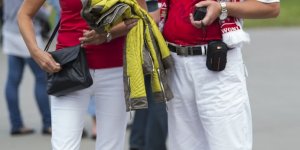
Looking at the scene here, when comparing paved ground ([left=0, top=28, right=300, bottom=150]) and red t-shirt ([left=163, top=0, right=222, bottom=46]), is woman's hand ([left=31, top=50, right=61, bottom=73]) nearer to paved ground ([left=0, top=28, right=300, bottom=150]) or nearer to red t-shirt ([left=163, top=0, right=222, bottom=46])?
red t-shirt ([left=163, top=0, right=222, bottom=46])

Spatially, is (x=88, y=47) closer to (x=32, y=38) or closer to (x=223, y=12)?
(x=32, y=38)

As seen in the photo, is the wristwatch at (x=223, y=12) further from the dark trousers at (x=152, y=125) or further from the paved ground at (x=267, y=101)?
the paved ground at (x=267, y=101)

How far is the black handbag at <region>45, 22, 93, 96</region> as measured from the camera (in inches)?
165

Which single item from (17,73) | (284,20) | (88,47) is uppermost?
(88,47)

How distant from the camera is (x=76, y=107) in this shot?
14.0 feet

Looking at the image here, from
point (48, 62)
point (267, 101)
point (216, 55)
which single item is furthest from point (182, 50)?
point (267, 101)

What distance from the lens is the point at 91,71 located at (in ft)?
14.1

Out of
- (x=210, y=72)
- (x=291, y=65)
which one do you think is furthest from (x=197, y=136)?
(x=291, y=65)

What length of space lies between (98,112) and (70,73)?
313 mm

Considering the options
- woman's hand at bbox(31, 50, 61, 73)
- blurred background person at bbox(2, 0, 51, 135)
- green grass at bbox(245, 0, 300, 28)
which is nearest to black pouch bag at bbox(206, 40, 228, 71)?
woman's hand at bbox(31, 50, 61, 73)

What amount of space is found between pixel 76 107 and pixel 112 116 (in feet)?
0.72

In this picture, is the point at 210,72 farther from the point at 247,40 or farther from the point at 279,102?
the point at 279,102

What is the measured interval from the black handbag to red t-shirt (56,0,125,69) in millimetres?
51

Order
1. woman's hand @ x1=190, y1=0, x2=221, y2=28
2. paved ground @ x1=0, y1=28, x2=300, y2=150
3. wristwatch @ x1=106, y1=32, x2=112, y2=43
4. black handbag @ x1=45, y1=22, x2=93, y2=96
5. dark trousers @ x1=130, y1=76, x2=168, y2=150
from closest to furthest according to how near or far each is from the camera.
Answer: woman's hand @ x1=190, y1=0, x2=221, y2=28
wristwatch @ x1=106, y1=32, x2=112, y2=43
black handbag @ x1=45, y1=22, x2=93, y2=96
dark trousers @ x1=130, y1=76, x2=168, y2=150
paved ground @ x1=0, y1=28, x2=300, y2=150
